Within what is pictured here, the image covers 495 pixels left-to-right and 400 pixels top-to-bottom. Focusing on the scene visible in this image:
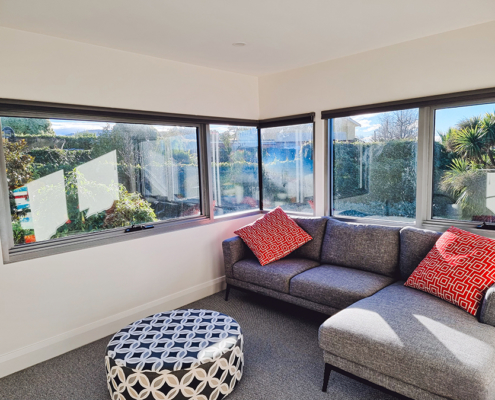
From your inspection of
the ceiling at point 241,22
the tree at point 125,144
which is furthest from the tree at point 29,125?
the ceiling at point 241,22

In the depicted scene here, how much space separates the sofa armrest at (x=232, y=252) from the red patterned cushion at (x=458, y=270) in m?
1.65

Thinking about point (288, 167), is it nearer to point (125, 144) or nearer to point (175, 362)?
point (125, 144)

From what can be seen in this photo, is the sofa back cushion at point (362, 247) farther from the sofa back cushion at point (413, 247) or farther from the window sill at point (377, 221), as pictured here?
the window sill at point (377, 221)

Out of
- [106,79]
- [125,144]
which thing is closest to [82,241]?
[125,144]

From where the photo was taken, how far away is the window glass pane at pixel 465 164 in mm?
2859

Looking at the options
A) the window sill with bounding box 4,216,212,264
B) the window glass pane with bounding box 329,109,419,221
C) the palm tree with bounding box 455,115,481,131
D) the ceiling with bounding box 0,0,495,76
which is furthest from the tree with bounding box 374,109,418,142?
the window sill with bounding box 4,216,212,264

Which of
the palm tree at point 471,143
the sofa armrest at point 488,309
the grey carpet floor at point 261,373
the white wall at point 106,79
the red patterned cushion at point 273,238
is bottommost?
the grey carpet floor at point 261,373

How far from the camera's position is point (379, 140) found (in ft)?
11.5

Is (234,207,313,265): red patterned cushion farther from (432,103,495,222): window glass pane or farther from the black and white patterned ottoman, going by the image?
(432,103,495,222): window glass pane

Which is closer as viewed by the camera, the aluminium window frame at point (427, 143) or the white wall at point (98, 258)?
the white wall at point (98, 258)

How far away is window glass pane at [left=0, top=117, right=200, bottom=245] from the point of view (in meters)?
2.70

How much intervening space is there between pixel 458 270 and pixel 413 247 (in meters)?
0.52

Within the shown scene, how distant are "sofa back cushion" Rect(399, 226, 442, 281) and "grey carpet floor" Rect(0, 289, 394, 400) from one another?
819 mm

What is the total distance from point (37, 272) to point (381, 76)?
348cm
